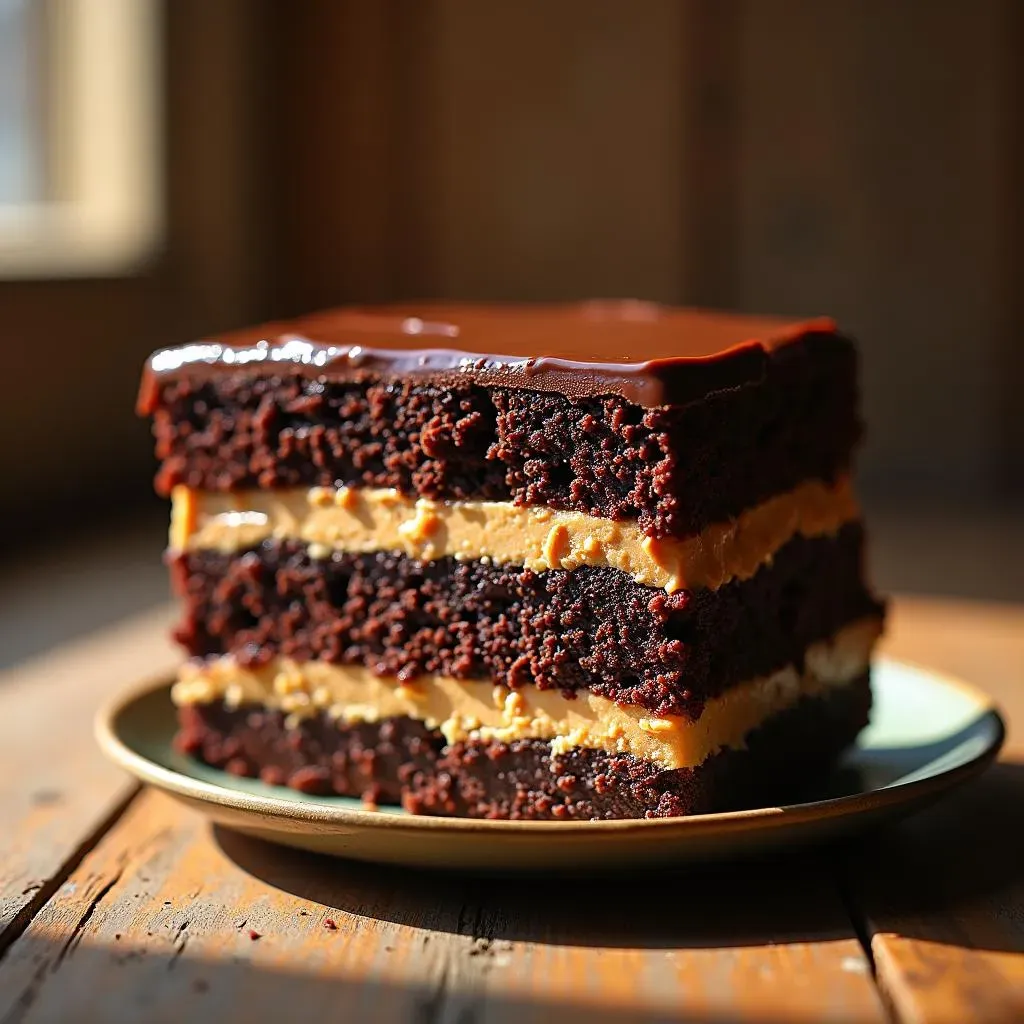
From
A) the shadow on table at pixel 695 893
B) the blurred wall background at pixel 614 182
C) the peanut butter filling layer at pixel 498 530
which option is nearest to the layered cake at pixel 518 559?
the peanut butter filling layer at pixel 498 530

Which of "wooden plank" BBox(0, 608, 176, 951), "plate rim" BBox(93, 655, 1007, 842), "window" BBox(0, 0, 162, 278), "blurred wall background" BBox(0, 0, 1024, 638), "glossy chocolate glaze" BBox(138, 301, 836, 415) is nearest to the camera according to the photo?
"plate rim" BBox(93, 655, 1007, 842)

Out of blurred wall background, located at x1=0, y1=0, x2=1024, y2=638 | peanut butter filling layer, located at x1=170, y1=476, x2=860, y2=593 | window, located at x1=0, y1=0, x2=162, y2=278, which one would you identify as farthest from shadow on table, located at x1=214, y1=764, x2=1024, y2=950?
window, located at x1=0, y1=0, x2=162, y2=278

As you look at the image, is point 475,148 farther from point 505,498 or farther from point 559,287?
point 505,498

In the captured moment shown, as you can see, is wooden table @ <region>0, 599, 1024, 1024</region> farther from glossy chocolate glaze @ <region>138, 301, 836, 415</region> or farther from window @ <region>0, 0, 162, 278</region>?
window @ <region>0, 0, 162, 278</region>

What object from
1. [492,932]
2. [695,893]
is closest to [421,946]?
[492,932]

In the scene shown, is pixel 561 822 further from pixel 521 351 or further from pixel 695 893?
pixel 521 351

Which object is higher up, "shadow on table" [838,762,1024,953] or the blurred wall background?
the blurred wall background

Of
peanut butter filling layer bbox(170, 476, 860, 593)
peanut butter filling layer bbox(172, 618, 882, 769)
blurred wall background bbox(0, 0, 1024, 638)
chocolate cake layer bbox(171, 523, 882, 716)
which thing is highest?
blurred wall background bbox(0, 0, 1024, 638)

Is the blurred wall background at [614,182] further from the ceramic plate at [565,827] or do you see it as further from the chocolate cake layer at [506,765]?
the ceramic plate at [565,827]

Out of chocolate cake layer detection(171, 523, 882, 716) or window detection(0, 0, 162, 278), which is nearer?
chocolate cake layer detection(171, 523, 882, 716)
